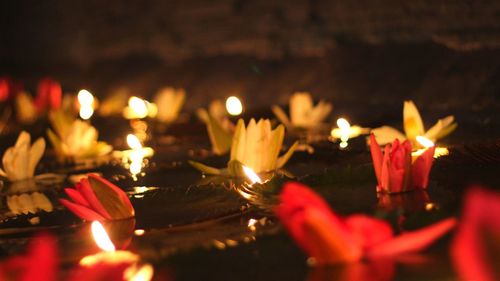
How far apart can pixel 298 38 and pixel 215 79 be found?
67 centimetres

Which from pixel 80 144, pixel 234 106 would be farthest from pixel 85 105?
pixel 80 144

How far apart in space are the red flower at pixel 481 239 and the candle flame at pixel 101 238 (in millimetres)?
882

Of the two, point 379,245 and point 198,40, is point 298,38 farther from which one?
point 379,245

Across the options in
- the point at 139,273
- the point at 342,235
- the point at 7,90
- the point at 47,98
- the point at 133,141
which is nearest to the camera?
the point at 342,235

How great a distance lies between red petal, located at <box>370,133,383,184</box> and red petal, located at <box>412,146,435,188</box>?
0.25 ft

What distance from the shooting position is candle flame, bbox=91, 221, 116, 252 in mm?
1768

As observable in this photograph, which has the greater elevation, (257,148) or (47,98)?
(257,148)

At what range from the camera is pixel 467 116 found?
3.36m

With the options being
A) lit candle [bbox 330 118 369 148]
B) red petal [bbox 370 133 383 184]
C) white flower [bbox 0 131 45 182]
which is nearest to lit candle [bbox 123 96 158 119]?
lit candle [bbox 330 118 369 148]

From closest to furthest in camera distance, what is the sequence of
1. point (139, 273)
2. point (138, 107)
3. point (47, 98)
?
1. point (139, 273)
2. point (138, 107)
3. point (47, 98)

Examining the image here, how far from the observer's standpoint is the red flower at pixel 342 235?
1.31m

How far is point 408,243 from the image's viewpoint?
1337 millimetres

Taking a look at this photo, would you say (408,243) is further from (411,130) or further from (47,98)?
(47,98)

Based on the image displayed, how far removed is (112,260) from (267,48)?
4.12m
